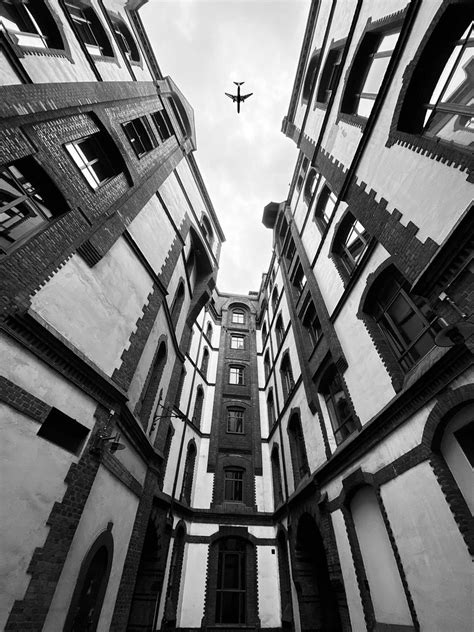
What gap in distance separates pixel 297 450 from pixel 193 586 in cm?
624

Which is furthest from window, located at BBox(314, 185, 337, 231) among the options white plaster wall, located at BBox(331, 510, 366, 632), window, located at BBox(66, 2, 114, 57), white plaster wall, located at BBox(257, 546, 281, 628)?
white plaster wall, located at BBox(257, 546, 281, 628)

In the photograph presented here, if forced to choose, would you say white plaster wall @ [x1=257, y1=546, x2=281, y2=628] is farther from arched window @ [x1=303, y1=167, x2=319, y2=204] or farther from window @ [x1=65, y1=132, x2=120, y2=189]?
arched window @ [x1=303, y1=167, x2=319, y2=204]

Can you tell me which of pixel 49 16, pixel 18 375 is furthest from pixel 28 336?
pixel 49 16

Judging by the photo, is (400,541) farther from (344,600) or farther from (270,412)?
(270,412)

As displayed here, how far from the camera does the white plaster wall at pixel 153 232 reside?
8398 millimetres

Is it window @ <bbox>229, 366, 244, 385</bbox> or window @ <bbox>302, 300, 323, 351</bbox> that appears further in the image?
window @ <bbox>229, 366, 244, 385</bbox>

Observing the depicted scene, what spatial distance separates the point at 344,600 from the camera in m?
6.50

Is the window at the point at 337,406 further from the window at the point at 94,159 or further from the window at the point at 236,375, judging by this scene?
the window at the point at 236,375

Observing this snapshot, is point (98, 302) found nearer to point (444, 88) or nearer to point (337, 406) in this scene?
point (337, 406)

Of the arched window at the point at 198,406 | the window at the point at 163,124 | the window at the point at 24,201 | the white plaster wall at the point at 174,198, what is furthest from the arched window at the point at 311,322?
the window at the point at 163,124

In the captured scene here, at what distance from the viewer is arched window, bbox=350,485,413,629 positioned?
16.6 feet

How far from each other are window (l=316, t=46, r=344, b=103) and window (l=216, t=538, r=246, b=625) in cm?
1784

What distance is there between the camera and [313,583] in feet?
→ 30.9

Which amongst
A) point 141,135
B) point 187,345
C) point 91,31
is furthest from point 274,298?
point 91,31
